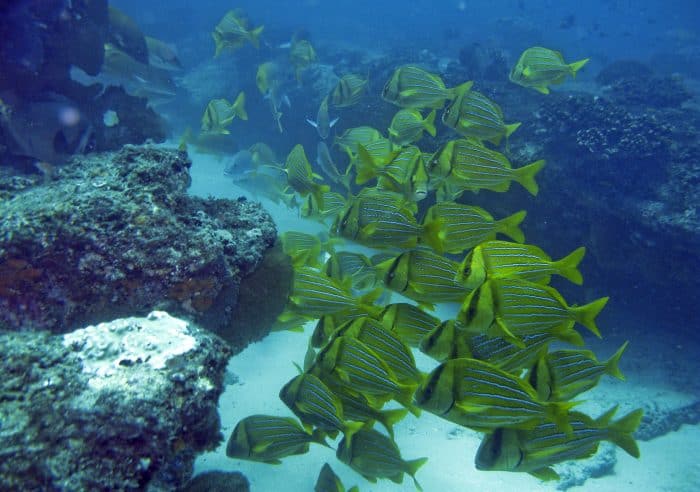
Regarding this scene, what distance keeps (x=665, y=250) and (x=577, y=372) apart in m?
6.58

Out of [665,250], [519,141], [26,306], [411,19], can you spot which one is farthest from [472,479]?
[411,19]

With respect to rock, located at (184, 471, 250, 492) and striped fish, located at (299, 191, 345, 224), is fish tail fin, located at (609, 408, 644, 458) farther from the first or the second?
striped fish, located at (299, 191, 345, 224)

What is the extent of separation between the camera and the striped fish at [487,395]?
2.22 meters

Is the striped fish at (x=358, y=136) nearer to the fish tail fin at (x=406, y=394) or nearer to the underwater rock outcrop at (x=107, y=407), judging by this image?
the fish tail fin at (x=406, y=394)

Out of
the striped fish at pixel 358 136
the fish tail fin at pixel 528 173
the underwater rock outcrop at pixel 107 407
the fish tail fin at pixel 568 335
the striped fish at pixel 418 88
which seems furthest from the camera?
the striped fish at pixel 358 136

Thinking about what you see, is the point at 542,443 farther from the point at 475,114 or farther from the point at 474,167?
the point at 475,114

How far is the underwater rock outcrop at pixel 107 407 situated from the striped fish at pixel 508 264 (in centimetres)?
172

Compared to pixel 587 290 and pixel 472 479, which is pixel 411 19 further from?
pixel 472 479

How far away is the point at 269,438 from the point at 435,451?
273 centimetres

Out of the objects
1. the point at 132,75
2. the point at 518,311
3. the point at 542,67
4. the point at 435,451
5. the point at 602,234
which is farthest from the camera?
the point at 132,75

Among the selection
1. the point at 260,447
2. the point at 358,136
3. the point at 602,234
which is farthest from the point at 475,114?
the point at 602,234

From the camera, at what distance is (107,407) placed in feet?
6.53

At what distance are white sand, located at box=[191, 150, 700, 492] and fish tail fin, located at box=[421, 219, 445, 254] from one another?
2.92m

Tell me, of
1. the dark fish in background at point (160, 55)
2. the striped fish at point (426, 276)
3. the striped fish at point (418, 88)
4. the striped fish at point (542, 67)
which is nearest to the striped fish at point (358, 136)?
the striped fish at point (418, 88)
